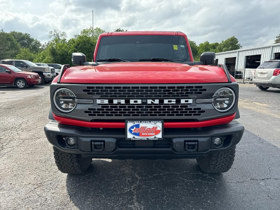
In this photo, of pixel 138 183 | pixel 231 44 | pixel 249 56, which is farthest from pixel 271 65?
pixel 231 44

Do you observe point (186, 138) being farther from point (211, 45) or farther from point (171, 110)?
point (211, 45)

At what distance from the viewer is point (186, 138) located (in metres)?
1.88

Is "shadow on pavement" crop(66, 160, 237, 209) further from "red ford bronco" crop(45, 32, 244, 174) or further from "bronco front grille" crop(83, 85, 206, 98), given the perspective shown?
"bronco front grille" crop(83, 85, 206, 98)

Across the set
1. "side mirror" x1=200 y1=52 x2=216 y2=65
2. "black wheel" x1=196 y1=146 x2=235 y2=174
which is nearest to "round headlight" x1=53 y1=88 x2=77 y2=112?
"black wheel" x1=196 y1=146 x2=235 y2=174

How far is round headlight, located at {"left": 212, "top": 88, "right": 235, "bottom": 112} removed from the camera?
6.51ft

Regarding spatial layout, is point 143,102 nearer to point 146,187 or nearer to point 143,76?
point 143,76

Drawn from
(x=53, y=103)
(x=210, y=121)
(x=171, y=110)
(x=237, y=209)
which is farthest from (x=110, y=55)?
(x=237, y=209)

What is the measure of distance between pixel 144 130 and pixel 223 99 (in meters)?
0.82

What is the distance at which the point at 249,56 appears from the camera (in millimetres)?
24859

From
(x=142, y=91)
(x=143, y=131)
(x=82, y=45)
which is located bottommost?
(x=143, y=131)

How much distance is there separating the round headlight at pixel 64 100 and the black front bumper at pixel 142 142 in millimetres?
187

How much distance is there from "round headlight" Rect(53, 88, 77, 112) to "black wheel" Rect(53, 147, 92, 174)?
561 millimetres

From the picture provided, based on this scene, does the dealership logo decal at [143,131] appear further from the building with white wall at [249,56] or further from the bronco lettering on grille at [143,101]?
the building with white wall at [249,56]

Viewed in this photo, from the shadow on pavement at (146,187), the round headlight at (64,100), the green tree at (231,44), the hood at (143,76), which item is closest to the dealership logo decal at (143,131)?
the hood at (143,76)
